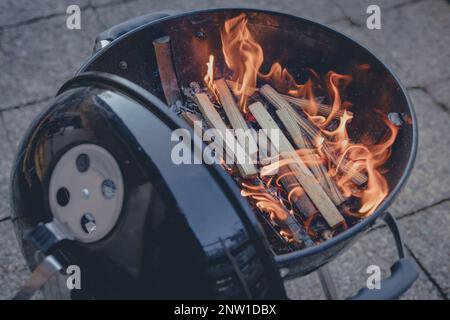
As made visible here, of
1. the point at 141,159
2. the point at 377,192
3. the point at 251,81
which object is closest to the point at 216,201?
the point at 141,159

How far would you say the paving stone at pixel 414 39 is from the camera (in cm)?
327

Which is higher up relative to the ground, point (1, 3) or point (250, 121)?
point (1, 3)

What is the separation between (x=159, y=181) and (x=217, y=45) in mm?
1025

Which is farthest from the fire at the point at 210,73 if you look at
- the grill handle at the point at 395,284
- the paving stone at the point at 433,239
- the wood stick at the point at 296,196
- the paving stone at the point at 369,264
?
the paving stone at the point at 433,239

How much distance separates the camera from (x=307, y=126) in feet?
6.10

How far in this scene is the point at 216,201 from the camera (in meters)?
1.12

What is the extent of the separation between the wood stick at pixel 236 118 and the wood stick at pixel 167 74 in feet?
0.56

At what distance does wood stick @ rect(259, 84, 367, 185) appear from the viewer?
69.6 inches

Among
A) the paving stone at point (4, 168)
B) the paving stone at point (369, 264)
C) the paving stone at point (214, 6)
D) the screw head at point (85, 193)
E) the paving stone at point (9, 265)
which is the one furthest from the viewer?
the paving stone at point (214, 6)

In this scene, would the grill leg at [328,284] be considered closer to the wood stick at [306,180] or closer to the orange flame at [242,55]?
the wood stick at [306,180]

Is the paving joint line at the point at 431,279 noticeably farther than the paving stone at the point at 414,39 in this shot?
No

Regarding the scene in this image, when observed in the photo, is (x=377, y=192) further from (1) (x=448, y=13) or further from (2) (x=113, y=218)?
(1) (x=448, y=13)

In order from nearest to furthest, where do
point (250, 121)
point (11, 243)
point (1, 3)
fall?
point (250, 121) < point (11, 243) < point (1, 3)

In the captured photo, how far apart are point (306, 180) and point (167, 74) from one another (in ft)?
2.34
